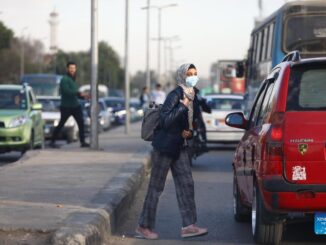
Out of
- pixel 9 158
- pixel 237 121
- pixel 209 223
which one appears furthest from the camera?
pixel 9 158

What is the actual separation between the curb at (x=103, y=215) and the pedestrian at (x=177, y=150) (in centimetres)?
49

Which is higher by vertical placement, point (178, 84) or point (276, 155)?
point (178, 84)

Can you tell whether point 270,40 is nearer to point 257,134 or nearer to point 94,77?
point 94,77

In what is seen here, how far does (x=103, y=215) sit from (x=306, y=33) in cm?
963

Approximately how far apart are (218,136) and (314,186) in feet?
47.4

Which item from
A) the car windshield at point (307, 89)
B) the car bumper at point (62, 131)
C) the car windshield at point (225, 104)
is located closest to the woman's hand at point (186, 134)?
the car windshield at point (307, 89)

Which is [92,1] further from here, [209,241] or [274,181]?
[274,181]

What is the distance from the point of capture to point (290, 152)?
7656 mm

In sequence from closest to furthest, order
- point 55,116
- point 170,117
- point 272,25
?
point 170,117, point 272,25, point 55,116

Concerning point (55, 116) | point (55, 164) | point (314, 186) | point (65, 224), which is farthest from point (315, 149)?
point (55, 116)

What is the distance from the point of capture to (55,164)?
50.9 feet

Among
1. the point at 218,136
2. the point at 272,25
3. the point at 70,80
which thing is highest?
the point at 272,25

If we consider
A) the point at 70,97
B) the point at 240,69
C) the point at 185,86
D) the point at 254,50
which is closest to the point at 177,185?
the point at 185,86

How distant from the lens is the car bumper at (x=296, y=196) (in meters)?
7.64
